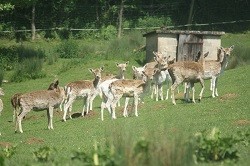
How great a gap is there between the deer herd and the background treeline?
82.7 feet

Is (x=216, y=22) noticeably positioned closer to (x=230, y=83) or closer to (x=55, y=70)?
(x=55, y=70)

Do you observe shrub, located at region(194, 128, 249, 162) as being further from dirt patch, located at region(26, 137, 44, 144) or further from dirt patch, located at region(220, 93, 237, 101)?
dirt patch, located at region(220, 93, 237, 101)

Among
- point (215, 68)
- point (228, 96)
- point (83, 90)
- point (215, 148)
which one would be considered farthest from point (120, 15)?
point (215, 148)

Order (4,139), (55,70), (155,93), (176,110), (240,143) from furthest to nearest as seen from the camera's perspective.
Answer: (55,70) → (155,93) → (176,110) → (4,139) → (240,143)

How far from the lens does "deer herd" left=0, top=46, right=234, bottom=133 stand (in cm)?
2047

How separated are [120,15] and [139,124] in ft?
111

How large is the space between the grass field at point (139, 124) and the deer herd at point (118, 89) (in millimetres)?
505

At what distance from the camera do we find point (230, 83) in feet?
86.1

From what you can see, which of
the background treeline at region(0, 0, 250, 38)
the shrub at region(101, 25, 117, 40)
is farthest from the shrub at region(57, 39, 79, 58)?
the shrub at region(101, 25, 117, 40)

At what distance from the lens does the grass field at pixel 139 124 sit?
33.4 ft

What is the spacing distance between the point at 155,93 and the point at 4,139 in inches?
383

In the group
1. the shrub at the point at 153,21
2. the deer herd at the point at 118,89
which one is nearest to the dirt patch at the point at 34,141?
the deer herd at the point at 118,89

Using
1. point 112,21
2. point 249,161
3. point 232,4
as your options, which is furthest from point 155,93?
point 232,4

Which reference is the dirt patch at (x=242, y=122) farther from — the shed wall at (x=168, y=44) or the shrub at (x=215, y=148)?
the shed wall at (x=168, y=44)
